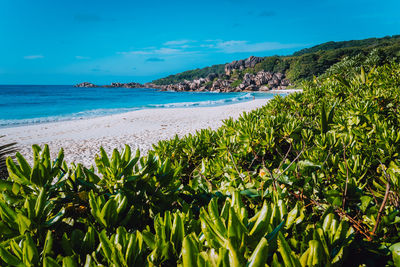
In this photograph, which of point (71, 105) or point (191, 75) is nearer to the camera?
point (71, 105)

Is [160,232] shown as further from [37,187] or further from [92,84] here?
[92,84]

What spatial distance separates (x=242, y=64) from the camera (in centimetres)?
11438

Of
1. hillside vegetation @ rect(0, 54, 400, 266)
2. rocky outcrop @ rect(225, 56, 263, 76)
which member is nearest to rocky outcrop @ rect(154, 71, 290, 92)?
rocky outcrop @ rect(225, 56, 263, 76)

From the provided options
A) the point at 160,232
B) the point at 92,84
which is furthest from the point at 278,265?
the point at 92,84

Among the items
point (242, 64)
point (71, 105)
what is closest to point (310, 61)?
point (242, 64)

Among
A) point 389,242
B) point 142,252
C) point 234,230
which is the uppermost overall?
point 234,230

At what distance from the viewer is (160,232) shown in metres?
0.77

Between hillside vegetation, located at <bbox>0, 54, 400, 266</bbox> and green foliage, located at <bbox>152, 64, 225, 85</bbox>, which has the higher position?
green foliage, located at <bbox>152, 64, 225, 85</bbox>

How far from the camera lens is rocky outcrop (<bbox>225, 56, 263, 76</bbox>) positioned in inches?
4403

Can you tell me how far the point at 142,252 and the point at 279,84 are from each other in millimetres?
92099

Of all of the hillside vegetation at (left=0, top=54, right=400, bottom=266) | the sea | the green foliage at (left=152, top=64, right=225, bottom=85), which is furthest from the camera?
the green foliage at (left=152, top=64, right=225, bottom=85)

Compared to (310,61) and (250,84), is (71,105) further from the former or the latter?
(310,61)

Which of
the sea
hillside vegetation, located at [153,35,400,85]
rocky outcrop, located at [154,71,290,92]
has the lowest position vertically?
the sea

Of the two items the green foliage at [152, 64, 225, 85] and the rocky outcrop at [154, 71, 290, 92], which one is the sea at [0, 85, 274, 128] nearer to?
the rocky outcrop at [154, 71, 290, 92]
